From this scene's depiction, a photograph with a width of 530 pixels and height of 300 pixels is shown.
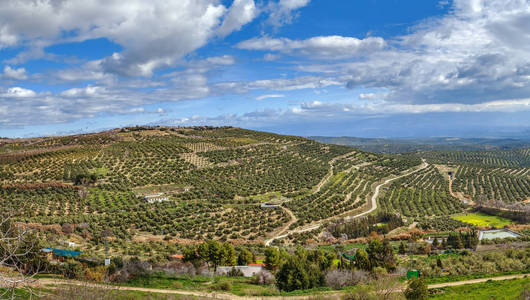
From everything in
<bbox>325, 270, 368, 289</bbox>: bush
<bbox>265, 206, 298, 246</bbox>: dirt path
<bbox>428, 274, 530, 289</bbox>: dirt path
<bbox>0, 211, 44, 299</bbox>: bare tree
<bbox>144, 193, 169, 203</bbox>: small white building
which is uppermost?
<bbox>0, 211, 44, 299</bbox>: bare tree

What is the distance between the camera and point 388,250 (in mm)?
30031

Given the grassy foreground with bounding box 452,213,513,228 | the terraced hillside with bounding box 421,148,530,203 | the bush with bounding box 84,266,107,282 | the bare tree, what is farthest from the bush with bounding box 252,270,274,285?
the terraced hillside with bounding box 421,148,530,203

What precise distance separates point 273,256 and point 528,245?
2912 centimetres

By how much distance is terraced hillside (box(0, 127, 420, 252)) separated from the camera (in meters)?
40.2

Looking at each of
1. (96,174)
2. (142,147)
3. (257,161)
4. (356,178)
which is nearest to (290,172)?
(257,161)

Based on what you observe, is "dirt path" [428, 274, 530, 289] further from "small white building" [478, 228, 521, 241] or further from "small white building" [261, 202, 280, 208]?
"small white building" [261, 202, 280, 208]

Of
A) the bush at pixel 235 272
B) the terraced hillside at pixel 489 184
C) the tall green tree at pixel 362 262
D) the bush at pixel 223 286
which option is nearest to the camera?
the bush at pixel 223 286

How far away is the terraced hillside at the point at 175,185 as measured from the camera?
40.2m

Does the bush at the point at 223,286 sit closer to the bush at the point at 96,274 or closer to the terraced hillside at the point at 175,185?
the bush at the point at 96,274

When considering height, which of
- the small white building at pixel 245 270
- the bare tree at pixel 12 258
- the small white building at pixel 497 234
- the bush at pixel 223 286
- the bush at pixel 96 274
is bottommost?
the small white building at pixel 497 234

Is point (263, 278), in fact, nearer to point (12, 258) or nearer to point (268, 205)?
point (12, 258)

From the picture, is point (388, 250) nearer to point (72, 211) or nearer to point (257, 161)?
point (72, 211)

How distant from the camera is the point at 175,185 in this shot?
56.7 m

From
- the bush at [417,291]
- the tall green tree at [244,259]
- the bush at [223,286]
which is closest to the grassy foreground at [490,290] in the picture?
the bush at [417,291]
